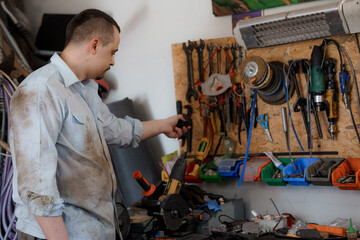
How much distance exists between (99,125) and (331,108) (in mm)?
1151

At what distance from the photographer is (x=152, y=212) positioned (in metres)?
2.08

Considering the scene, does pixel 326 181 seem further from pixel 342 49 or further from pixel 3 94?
pixel 3 94

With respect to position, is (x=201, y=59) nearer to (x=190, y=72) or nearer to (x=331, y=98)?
(x=190, y=72)

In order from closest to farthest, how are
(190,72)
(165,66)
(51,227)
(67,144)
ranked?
1. (51,227)
2. (67,144)
3. (190,72)
4. (165,66)

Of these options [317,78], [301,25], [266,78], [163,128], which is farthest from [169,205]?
[301,25]

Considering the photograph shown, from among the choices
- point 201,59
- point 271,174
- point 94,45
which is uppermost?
point 94,45

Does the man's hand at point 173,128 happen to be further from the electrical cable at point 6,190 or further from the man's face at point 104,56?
the electrical cable at point 6,190

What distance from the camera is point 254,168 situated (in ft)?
7.71

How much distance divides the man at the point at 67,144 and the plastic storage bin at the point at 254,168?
80 cm

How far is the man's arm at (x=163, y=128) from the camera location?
7.55 ft

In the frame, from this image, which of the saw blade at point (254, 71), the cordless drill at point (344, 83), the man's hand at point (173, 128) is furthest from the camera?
the man's hand at point (173, 128)

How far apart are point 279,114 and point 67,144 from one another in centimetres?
125

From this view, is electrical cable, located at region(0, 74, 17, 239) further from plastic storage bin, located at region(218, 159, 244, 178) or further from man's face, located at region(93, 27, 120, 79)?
plastic storage bin, located at region(218, 159, 244, 178)

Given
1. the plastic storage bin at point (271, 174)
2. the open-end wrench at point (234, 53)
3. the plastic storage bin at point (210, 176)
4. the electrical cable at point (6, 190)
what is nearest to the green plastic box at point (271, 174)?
the plastic storage bin at point (271, 174)
